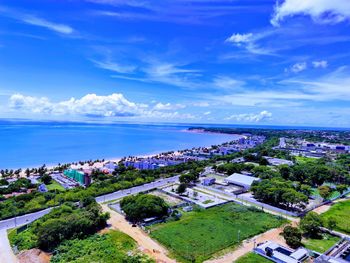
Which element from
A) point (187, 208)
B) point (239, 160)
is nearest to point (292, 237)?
point (187, 208)

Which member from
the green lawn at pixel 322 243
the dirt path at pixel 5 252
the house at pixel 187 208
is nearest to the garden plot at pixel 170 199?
the house at pixel 187 208

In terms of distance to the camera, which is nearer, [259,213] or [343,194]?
[259,213]

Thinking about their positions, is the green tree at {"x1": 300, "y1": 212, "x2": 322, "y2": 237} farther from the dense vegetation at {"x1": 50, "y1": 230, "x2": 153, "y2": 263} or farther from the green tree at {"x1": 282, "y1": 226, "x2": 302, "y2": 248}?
the dense vegetation at {"x1": 50, "y1": 230, "x2": 153, "y2": 263}

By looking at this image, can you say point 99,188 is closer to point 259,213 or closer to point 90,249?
point 90,249

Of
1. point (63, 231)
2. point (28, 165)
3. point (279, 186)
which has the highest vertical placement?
point (279, 186)

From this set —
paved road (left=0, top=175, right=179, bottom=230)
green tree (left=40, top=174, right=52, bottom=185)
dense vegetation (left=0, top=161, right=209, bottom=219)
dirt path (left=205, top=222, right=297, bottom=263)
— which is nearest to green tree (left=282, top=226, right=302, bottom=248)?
dirt path (left=205, top=222, right=297, bottom=263)

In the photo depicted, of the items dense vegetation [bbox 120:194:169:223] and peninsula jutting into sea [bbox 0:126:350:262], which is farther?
dense vegetation [bbox 120:194:169:223]

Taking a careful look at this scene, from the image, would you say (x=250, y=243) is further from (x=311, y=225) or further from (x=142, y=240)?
(x=142, y=240)

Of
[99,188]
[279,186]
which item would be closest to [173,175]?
[99,188]

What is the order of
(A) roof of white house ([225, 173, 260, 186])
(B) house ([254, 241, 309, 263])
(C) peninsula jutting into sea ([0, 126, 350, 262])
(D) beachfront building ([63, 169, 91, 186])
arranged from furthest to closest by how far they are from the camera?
(D) beachfront building ([63, 169, 91, 186])
(A) roof of white house ([225, 173, 260, 186])
(C) peninsula jutting into sea ([0, 126, 350, 262])
(B) house ([254, 241, 309, 263])
